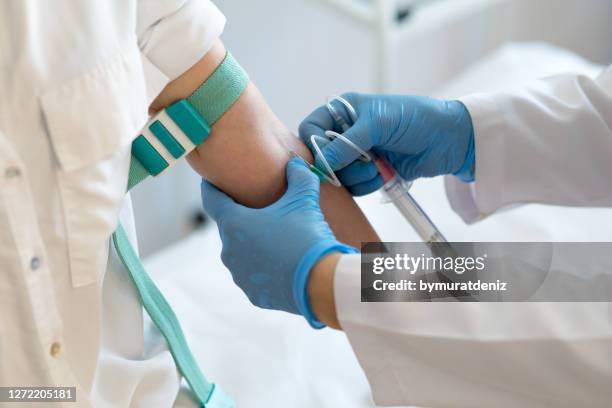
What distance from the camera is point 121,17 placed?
2.75 ft

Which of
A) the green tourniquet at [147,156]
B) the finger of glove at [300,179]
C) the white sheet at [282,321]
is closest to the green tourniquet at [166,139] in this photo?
the green tourniquet at [147,156]

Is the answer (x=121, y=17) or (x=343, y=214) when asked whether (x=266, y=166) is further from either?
(x=121, y=17)

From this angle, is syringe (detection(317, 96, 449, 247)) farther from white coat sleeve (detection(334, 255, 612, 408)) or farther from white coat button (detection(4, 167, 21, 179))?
white coat button (detection(4, 167, 21, 179))

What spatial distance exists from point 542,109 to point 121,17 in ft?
2.42

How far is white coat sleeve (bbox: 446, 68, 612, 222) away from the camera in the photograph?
124cm

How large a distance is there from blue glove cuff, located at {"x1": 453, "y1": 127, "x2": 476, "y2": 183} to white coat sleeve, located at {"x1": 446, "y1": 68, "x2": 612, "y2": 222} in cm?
2

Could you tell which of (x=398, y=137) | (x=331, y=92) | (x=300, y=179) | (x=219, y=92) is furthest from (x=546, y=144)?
(x=331, y=92)

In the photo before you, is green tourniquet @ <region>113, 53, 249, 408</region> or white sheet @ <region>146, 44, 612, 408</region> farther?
white sheet @ <region>146, 44, 612, 408</region>

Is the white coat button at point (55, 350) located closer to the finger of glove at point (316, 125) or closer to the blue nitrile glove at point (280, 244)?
the blue nitrile glove at point (280, 244)

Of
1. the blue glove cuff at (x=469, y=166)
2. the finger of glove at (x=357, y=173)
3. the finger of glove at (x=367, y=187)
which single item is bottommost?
the blue glove cuff at (x=469, y=166)

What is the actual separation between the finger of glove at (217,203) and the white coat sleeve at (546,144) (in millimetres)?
460

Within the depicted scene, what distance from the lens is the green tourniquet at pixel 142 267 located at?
961 mm

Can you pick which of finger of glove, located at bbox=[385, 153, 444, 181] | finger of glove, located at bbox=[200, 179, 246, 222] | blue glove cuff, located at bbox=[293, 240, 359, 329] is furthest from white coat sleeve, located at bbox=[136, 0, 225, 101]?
finger of glove, located at bbox=[385, 153, 444, 181]

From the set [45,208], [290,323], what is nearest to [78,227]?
[45,208]
